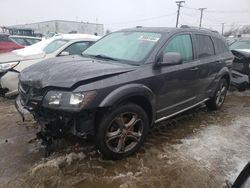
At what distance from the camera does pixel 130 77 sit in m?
3.68

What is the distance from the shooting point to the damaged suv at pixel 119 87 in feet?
10.7

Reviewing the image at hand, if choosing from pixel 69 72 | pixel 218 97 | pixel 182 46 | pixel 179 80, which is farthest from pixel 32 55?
pixel 218 97

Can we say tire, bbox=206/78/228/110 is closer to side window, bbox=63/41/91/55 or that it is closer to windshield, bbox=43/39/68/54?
side window, bbox=63/41/91/55

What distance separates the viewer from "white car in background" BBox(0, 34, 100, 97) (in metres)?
5.92

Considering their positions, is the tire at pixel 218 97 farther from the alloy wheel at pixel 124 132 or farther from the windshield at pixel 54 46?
the windshield at pixel 54 46

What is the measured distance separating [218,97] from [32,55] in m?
4.36

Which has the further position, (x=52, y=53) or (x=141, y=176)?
(x=52, y=53)

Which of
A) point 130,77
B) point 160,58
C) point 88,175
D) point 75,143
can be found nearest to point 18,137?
point 75,143

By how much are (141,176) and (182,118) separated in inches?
98.7

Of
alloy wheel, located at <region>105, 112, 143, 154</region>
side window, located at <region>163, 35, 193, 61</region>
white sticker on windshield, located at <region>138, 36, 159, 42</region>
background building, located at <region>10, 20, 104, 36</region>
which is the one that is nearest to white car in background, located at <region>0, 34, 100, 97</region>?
white sticker on windshield, located at <region>138, 36, 159, 42</region>

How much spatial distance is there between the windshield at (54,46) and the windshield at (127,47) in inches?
87.3

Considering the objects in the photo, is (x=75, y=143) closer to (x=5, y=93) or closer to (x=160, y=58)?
(x=160, y=58)

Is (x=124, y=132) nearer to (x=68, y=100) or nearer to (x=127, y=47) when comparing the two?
(x=68, y=100)

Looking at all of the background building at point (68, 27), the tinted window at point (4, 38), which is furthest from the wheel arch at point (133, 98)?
the background building at point (68, 27)
